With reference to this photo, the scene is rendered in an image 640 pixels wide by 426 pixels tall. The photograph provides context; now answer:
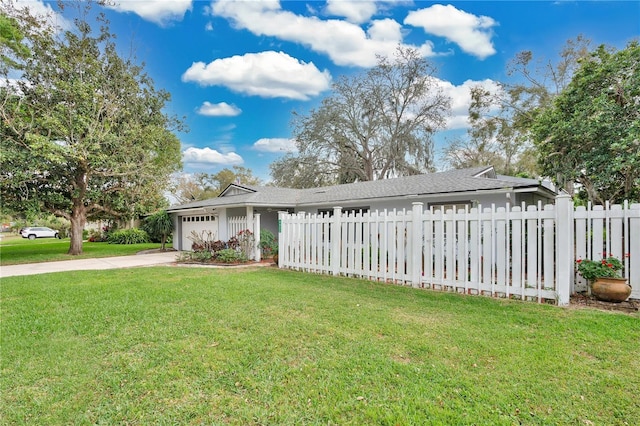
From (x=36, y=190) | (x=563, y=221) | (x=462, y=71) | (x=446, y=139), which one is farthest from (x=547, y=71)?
(x=36, y=190)

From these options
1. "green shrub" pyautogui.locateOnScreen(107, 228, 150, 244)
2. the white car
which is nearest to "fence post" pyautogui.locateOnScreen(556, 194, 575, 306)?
"green shrub" pyautogui.locateOnScreen(107, 228, 150, 244)

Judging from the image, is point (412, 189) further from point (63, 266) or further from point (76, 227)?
point (76, 227)

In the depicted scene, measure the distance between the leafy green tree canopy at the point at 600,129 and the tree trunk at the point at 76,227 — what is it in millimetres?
21107

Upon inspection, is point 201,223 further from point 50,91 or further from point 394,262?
point 394,262

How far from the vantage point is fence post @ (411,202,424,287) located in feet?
21.8

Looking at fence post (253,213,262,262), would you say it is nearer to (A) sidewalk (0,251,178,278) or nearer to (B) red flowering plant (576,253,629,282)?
(A) sidewalk (0,251,178,278)

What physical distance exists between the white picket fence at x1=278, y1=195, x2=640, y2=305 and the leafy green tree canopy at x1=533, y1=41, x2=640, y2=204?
3.78 meters

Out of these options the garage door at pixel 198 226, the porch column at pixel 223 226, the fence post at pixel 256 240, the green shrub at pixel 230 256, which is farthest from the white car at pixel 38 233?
the fence post at pixel 256 240

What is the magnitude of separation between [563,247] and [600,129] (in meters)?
6.01

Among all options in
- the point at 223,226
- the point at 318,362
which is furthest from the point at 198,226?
the point at 318,362

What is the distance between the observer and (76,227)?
55.7ft

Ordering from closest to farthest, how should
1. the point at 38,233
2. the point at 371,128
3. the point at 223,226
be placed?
the point at 223,226
the point at 371,128
the point at 38,233

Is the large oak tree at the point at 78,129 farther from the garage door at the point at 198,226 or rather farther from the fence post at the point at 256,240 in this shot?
the fence post at the point at 256,240

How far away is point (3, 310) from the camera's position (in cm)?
545
